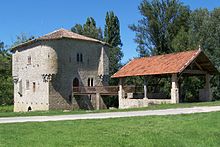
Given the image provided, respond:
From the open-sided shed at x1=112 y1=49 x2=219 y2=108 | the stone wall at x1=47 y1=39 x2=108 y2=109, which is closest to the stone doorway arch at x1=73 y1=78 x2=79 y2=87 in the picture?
the stone wall at x1=47 y1=39 x2=108 y2=109

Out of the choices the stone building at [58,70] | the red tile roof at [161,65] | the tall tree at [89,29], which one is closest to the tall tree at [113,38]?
the tall tree at [89,29]

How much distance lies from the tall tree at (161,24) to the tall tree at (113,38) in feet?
30.1

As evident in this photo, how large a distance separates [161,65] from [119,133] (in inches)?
919

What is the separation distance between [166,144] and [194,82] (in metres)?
36.9

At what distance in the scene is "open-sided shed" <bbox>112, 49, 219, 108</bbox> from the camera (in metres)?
32.7

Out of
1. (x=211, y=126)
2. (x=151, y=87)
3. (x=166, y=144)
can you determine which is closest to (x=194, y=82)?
(x=151, y=87)

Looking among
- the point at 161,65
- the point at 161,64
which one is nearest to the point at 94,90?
the point at 161,64

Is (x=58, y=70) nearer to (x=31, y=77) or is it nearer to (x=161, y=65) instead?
(x=31, y=77)

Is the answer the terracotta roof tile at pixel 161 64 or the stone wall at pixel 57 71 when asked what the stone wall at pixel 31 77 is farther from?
the terracotta roof tile at pixel 161 64

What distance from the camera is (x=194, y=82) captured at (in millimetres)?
47562

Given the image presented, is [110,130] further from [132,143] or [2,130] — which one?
[2,130]

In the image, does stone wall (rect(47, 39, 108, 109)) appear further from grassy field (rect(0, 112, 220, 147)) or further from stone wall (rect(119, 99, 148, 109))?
grassy field (rect(0, 112, 220, 147))

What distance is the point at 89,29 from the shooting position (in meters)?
68.1

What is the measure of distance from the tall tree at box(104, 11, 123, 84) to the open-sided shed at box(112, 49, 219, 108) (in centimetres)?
2560
